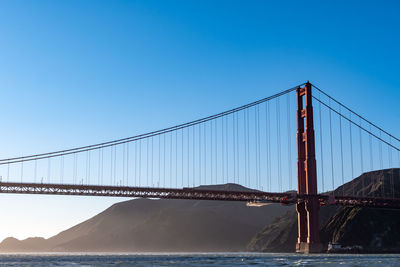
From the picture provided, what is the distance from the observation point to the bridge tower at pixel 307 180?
291 ft

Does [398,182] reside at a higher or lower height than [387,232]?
higher

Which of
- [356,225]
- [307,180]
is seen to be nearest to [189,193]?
[307,180]

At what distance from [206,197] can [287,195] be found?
12.0 meters

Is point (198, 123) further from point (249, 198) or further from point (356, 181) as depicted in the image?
point (356, 181)

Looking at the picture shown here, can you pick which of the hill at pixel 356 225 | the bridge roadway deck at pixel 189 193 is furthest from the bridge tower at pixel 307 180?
the hill at pixel 356 225

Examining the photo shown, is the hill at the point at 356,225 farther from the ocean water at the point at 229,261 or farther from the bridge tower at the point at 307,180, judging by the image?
the ocean water at the point at 229,261

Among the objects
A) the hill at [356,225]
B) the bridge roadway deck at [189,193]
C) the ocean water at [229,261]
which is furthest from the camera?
the hill at [356,225]

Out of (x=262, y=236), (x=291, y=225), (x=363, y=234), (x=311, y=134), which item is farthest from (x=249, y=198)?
(x=262, y=236)

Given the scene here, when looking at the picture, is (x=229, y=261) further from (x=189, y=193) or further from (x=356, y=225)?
(x=356, y=225)

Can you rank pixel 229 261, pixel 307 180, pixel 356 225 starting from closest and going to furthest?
pixel 229 261, pixel 307 180, pixel 356 225

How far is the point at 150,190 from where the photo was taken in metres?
85.2

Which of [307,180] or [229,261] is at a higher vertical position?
[307,180]

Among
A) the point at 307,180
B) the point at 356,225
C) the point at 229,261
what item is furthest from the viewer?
the point at 356,225

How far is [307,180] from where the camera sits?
88812 mm
